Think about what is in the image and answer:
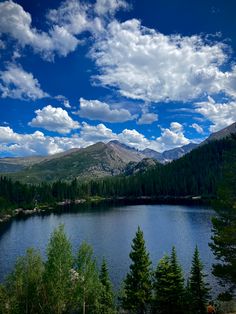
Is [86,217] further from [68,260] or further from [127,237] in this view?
[68,260]

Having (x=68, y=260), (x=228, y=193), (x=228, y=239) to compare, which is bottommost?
(x=68, y=260)

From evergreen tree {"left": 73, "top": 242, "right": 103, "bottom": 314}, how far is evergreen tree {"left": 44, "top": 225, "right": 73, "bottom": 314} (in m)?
1.58

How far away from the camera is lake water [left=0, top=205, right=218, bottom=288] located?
91.6 metres

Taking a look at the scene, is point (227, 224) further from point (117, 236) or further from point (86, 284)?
point (117, 236)

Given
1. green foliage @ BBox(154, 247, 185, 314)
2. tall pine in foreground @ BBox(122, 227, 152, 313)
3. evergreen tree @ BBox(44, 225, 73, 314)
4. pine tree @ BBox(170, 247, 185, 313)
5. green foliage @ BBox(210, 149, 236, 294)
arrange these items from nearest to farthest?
green foliage @ BBox(210, 149, 236, 294)
evergreen tree @ BBox(44, 225, 73, 314)
pine tree @ BBox(170, 247, 185, 313)
green foliage @ BBox(154, 247, 185, 314)
tall pine in foreground @ BBox(122, 227, 152, 313)

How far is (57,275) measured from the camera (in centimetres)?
4900

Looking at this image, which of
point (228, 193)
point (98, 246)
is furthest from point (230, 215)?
point (98, 246)

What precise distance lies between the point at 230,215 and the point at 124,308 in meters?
24.7

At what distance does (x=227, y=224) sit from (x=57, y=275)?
24971 mm

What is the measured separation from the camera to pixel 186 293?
50.7 metres

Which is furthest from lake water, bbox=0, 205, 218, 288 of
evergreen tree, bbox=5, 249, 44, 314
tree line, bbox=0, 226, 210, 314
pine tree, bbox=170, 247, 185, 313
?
evergreen tree, bbox=5, 249, 44, 314

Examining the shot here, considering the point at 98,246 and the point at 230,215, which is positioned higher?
the point at 230,215

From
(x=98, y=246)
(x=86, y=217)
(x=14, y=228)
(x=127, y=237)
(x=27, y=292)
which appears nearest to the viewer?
(x=27, y=292)

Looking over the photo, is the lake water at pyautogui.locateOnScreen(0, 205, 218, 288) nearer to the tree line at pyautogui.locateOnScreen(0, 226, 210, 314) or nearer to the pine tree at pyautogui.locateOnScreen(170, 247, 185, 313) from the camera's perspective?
A: the tree line at pyautogui.locateOnScreen(0, 226, 210, 314)
